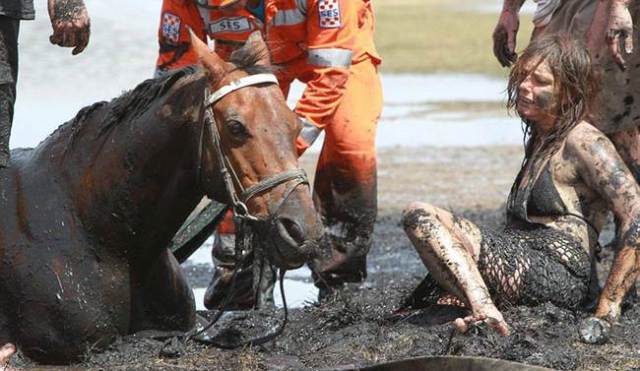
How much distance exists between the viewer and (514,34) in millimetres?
8078

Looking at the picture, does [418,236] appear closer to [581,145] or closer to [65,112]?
[581,145]

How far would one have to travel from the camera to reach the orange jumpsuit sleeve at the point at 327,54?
7453 mm

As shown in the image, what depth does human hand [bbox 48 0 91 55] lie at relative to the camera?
600 cm

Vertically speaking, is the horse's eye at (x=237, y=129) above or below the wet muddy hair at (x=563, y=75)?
above

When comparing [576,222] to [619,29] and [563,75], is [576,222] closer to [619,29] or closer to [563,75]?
[563,75]

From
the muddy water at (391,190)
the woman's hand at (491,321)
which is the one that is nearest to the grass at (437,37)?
the muddy water at (391,190)

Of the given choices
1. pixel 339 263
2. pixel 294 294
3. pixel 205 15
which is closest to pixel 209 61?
pixel 205 15

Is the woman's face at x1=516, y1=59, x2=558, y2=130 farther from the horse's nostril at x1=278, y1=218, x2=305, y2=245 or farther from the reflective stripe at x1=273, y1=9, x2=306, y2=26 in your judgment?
the horse's nostril at x1=278, y1=218, x2=305, y2=245

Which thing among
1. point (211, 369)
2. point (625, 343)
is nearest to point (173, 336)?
point (211, 369)

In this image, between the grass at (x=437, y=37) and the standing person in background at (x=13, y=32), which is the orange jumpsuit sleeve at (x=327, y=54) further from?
the grass at (x=437, y=37)

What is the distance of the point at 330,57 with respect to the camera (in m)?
7.54

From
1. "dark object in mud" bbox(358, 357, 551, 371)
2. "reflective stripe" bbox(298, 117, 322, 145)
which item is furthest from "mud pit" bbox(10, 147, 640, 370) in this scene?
"reflective stripe" bbox(298, 117, 322, 145)

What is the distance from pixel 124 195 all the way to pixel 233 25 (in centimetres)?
205

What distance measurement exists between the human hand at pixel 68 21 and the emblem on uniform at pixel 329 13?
1.74 metres
